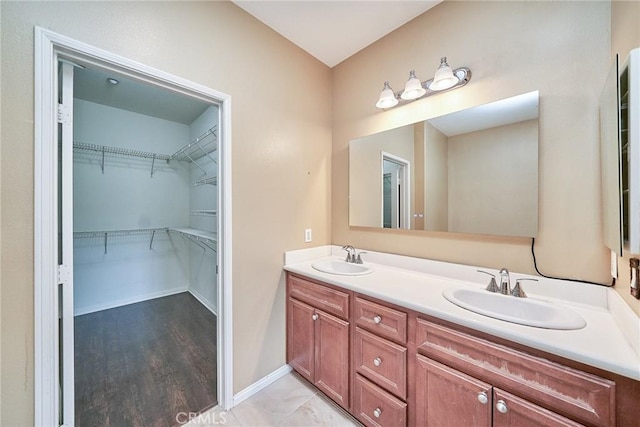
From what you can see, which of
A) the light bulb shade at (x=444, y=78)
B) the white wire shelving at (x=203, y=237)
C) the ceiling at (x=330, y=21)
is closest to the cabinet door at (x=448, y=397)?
the light bulb shade at (x=444, y=78)

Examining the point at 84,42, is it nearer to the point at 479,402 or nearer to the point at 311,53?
the point at 311,53

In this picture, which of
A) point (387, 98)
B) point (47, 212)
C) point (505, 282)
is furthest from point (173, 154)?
point (505, 282)

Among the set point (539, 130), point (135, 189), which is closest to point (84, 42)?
point (539, 130)

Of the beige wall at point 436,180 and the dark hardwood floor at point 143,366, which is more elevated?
the beige wall at point 436,180

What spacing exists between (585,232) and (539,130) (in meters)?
0.57

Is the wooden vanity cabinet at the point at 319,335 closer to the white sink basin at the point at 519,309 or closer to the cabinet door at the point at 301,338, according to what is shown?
the cabinet door at the point at 301,338

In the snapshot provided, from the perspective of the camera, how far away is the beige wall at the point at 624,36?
0.85 m

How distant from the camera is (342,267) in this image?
6.74ft

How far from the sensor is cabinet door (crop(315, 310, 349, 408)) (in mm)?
1527

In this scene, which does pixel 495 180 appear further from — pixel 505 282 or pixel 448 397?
pixel 448 397

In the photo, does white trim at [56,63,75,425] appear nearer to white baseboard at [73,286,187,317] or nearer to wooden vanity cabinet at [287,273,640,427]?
wooden vanity cabinet at [287,273,640,427]

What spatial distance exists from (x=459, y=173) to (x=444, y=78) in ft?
1.98

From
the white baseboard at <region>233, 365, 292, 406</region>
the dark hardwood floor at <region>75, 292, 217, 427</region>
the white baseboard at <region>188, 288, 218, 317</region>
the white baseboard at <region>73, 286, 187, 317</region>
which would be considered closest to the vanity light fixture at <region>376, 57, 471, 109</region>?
the white baseboard at <region>233, 365, 292, 406</region>

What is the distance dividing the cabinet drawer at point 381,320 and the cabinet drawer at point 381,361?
0.04 meters
